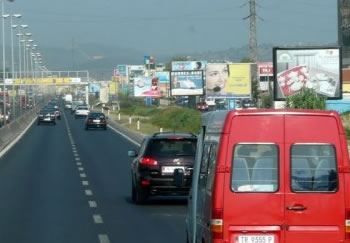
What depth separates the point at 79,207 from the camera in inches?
802

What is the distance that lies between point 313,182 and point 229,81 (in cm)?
6834

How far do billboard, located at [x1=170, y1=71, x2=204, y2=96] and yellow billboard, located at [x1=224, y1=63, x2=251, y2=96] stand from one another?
1278cm

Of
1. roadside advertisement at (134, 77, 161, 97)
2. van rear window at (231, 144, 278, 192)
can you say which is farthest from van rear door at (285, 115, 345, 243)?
roadside advertisement at (134, 77, 161, 97)

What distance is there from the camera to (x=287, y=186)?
9.45 m

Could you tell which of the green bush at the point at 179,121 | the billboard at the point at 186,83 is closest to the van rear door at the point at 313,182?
the green bush at the point at 179,121

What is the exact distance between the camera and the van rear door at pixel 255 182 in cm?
937

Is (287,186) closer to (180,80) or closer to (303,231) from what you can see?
(303,231)

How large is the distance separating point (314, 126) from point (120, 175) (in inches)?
812

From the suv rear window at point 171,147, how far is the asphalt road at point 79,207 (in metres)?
1.07

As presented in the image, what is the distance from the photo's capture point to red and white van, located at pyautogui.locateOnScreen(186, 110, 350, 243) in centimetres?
938

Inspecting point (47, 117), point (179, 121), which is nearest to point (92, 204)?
point (179, 121)

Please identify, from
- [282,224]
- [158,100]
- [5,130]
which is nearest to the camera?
[282,224]

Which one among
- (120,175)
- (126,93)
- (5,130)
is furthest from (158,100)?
(120,175)

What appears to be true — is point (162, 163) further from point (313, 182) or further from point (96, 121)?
point (96, 121)
